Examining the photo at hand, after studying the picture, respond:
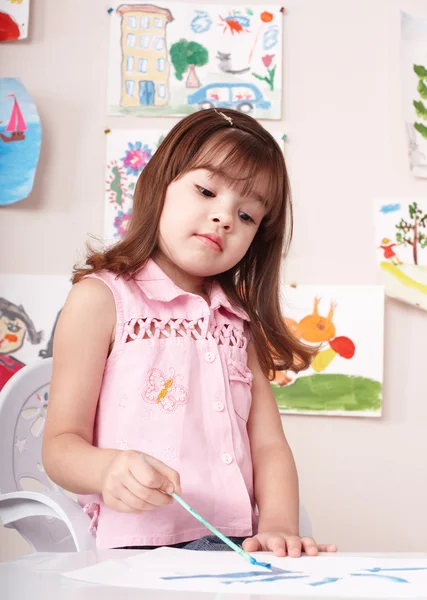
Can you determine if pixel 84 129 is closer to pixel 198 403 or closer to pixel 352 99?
pixel 352 99

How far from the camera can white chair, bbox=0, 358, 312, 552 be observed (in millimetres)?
780

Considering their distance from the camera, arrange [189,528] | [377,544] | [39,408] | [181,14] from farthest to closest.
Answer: [181,14] < [377,544] < [39,408] < [189,528]

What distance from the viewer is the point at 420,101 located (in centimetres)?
155

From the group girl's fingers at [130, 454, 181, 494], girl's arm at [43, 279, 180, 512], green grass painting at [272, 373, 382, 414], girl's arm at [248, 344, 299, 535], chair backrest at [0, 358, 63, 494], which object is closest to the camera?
girl's fingers at [130, 454, 181, 494]

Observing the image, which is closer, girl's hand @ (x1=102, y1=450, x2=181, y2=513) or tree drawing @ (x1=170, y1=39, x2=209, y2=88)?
girl's hand @ (x1=102, y1=450, x2=181, y2=513)

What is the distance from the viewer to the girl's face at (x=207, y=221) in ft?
2.80

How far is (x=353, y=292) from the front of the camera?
1.52 m

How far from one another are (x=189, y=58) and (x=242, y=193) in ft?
2.64

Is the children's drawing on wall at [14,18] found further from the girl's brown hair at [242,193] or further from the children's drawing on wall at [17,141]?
the girl's brown hair at [242,193]

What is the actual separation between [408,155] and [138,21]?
1.99ft

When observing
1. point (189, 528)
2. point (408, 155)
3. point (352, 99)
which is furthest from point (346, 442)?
point (189, 528)

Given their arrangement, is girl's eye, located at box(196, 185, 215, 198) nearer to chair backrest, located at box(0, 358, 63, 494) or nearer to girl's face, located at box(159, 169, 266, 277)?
girl's face, located at box(159, 169, 266, 277)

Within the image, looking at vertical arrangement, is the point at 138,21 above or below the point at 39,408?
above

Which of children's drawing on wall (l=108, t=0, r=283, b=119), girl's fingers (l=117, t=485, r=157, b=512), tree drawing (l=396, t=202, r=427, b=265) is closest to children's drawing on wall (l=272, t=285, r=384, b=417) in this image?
tree drawing (l=396, t=202, r=427, b=265)
